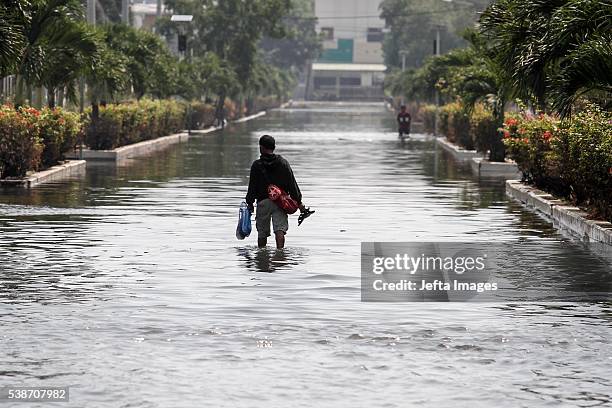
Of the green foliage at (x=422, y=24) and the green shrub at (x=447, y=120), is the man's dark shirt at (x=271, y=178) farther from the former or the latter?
the green foliage at (x=422, y=24)

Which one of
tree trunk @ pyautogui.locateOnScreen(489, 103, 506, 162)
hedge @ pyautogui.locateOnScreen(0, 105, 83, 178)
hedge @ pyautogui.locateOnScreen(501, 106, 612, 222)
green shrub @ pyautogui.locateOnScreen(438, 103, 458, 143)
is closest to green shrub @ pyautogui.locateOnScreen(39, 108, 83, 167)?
Result: hedge @ pyautogui.locateOnScreen(0, 105, 83, 178)

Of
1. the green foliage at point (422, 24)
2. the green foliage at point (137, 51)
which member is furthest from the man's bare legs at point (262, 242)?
the green foliage at point (422, 24)

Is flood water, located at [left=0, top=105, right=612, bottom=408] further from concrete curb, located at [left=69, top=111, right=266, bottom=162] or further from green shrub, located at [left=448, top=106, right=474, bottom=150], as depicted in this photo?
green shrub, located at [left=448, top=106, right=474, bottom=150]

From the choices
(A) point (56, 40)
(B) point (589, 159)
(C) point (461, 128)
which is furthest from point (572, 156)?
(C) point (461, 128)

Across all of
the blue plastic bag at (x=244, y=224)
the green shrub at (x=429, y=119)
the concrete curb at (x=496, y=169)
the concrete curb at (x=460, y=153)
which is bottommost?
the green shrub at (x=429, y=119)

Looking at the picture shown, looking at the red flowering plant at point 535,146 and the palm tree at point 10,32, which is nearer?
the red flowering plant at point 535,146

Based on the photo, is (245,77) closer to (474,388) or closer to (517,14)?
(517,14)

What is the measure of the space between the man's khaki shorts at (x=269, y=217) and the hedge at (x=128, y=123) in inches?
1099

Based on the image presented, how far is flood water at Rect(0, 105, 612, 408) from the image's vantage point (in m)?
10.0

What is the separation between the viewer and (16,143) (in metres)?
31.2

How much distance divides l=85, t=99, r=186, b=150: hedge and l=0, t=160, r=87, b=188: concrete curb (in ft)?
23.3

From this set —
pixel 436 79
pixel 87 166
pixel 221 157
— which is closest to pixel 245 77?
pixel 436 79

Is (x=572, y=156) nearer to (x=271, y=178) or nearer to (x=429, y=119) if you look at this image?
(x=271, y=178)

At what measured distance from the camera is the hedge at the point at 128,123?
A: 47.1 m
